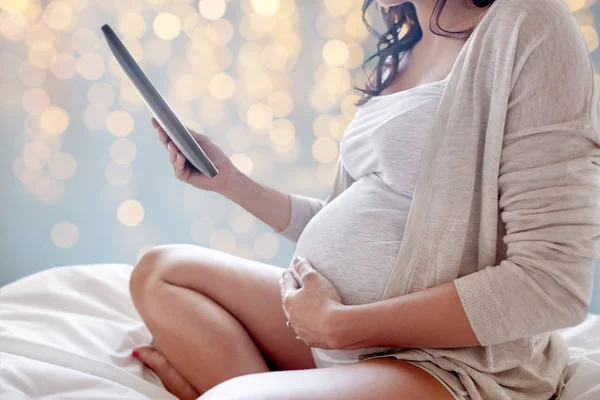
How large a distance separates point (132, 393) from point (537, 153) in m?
0.63

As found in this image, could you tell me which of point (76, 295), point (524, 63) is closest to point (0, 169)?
point (76, 295)

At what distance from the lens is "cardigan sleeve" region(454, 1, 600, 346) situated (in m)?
0.65

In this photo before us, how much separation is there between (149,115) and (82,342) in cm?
92

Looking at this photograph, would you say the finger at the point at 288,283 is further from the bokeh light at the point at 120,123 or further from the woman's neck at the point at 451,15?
the bokeh light at the point at 120,123

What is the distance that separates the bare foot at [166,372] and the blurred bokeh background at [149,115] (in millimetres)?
813

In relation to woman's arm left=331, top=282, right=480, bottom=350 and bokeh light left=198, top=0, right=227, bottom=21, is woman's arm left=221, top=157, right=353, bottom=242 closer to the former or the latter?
woman's arm left=331, top=282, right=480, bottom=350

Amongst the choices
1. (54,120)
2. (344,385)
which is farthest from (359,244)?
(54,120)

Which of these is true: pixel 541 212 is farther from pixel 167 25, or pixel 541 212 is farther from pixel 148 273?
pixel 167 25

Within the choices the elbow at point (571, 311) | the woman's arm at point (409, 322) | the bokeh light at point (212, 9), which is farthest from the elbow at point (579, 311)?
the bokeh light at point (212, 9)

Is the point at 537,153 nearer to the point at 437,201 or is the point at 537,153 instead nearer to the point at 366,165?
the point at 437,201

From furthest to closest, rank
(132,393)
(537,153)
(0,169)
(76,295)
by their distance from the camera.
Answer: (0,169) < (76,295) < (132,393) < (537,153)

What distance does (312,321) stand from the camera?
756 mm

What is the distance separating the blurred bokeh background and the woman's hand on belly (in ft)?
3.00

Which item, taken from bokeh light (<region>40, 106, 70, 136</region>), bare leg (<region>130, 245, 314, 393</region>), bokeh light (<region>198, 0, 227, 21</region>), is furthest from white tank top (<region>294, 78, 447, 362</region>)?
bokeh light (<region>40, 106, 70, 136</region>)
